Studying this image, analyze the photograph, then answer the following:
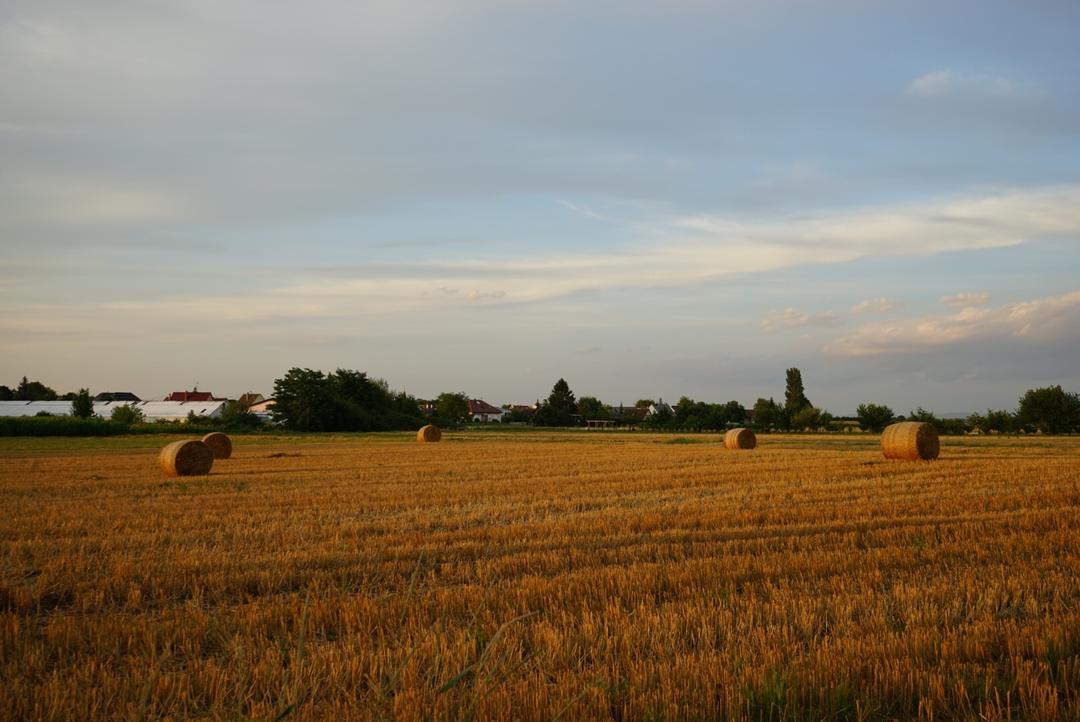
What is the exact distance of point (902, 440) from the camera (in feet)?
83.8

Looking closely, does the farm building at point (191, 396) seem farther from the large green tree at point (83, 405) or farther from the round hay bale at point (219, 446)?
the round hay bale at point (219, 446)

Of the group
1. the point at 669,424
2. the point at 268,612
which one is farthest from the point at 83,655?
the point at 669,424

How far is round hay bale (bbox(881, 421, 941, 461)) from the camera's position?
82.8ft

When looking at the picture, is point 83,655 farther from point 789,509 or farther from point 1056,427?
point 1056,427

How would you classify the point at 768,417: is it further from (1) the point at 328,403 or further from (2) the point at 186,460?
(2) the point at 186,460

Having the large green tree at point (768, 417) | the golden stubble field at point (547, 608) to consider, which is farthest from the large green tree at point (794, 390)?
the golden stubble field at point (547, 608)

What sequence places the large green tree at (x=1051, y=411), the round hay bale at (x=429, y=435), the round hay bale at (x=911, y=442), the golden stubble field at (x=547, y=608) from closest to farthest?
the golden stubble field at (x=547, y=608) < the round hay bale at (x=911, y=442) < the round hay bale at (x=429, y=435) < the large green tree at (x=1051, y=411)

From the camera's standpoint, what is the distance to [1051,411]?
6075 cm

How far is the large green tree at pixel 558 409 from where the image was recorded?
119 metres

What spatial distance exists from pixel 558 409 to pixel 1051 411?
2872 inches

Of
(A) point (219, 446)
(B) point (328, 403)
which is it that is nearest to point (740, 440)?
(A) point (219, 446)

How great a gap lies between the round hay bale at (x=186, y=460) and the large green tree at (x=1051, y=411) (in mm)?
57915

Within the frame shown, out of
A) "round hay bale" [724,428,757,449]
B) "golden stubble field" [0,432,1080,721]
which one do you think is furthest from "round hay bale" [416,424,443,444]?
"golden stubble field" [0,432,1080,721]

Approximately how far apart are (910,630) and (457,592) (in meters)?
3.73
